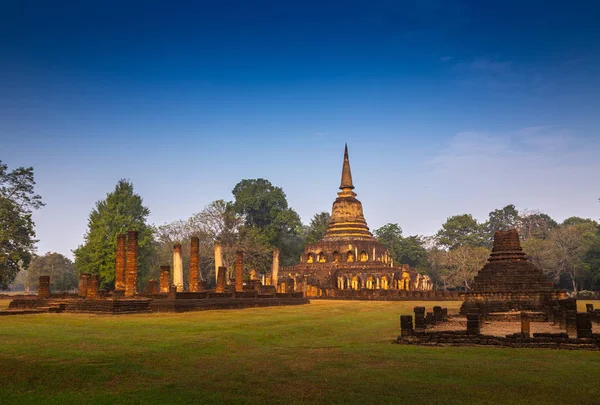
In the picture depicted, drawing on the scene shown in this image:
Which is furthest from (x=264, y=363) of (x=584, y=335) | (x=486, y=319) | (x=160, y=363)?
(x=486, y=319)

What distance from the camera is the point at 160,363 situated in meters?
11.9

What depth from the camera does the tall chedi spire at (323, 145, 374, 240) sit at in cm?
6762

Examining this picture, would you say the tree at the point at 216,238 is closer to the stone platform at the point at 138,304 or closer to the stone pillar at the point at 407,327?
the stone platform at the point at 138,304

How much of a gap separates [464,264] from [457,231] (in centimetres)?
2279

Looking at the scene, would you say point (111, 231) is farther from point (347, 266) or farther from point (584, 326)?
point (584, 326)

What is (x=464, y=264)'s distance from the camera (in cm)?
6656

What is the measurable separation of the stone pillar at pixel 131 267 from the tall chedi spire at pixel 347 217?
130 feet

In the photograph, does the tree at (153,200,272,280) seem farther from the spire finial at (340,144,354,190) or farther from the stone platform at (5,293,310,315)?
the stone platform at (5,293,310,315)

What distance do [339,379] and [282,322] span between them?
446 inches

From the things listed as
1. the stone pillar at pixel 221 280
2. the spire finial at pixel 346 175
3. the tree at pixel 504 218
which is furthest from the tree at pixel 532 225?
the stone pillar at pixel 221 280

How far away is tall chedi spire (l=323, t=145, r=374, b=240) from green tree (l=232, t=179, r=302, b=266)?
20.2 ft

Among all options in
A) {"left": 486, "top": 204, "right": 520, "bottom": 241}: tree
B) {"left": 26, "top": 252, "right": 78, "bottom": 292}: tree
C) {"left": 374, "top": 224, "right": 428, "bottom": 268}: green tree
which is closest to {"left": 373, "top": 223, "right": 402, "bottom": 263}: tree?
{"left": 374, "top": 224, "right": 428, "bottom": 268}: green tree

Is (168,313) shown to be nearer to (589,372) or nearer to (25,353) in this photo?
(25,353)

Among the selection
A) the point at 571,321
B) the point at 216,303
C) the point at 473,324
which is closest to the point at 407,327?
the point at 473,324
